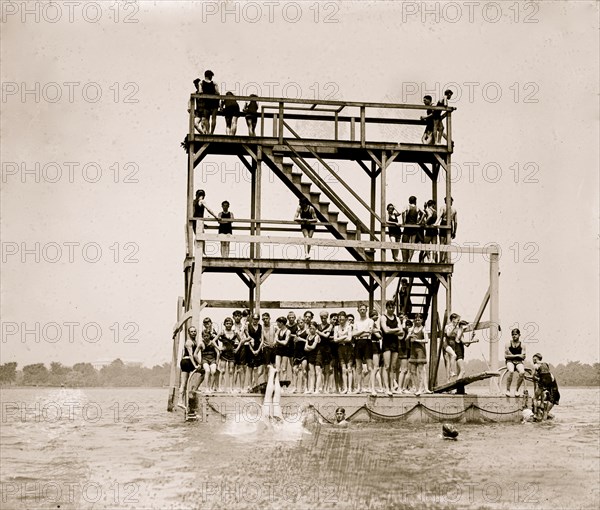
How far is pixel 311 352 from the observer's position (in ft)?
71.9

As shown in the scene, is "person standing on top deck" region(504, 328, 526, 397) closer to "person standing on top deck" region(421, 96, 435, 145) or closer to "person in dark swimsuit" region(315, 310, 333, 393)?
"person in dark swimsuit" region(315, 310, 333, 393)

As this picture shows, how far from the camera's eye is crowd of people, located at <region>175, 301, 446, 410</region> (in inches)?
854

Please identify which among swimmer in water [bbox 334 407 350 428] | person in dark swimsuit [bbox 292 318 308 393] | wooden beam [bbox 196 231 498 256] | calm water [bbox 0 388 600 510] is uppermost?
wooden beam [bbox 196 231 498 256]

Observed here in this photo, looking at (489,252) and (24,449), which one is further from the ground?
(489,252)

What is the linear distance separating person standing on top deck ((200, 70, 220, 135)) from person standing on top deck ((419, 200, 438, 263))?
5.86 m

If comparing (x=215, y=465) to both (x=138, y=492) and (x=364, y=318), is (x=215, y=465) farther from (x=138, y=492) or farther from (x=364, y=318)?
(x=364, y=318)

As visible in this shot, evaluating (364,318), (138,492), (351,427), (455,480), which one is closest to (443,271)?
(364,318)

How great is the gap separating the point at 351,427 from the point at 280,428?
153cm

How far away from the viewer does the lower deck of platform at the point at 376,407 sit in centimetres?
2077

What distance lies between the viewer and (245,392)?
856 inches

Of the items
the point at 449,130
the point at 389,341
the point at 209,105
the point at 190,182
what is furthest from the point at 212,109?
the point at 389,341

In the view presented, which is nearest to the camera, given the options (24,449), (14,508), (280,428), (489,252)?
(14,508)

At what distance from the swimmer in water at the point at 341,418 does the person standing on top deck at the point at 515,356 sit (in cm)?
426

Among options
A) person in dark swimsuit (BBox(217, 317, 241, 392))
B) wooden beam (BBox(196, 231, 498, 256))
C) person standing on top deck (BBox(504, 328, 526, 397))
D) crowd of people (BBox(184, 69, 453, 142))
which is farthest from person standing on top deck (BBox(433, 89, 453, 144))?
person in dark swimsuit (BBox(217, 317, 241, 392))
